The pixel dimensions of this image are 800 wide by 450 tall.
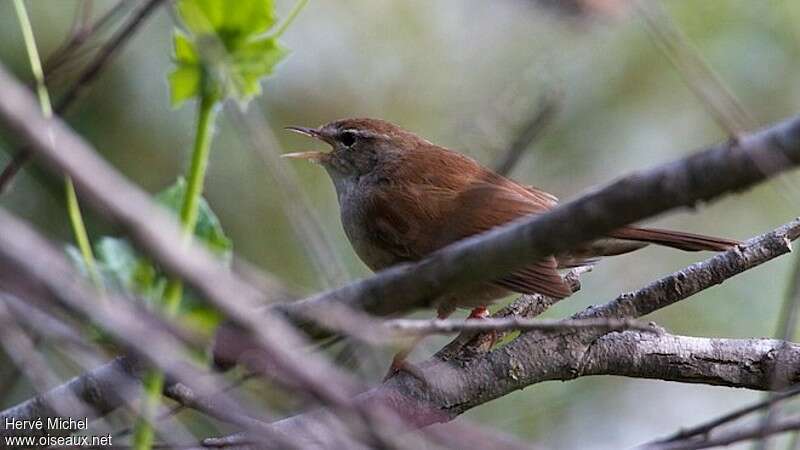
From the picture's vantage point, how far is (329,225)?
21.3 ft

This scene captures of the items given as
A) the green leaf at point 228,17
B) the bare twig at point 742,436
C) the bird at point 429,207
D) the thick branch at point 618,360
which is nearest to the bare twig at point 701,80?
the bare twig at point 742,436

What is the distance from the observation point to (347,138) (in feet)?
17.0

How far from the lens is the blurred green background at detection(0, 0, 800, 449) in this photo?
598 cm

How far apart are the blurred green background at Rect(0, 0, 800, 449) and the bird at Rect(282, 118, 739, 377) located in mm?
736

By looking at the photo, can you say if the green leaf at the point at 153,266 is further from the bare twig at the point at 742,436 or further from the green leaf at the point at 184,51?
the bare twig at the point at 742,436

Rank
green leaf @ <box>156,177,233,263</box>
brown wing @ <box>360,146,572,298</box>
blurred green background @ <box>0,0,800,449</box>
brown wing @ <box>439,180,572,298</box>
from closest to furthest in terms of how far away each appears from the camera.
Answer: green leaf @ <box>156,177,233,263</box>
brown wing @ <box>439,180,572,298</box>
brown wing @ <box>360,146,572,298</box>
blurred green background @ <box>0,0,800,449</box>

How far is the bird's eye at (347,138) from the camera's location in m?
5.18

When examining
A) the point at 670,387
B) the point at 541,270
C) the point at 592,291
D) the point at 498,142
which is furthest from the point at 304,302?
the point at 670,387

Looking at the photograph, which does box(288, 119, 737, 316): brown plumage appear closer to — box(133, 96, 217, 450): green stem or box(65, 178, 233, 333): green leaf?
box(65, 178, 233, 333): green leaf

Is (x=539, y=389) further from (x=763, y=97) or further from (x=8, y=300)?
(x=8, y=300)

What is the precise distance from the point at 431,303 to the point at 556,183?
5.14 metres

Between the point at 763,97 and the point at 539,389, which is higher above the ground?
the point at 763,97

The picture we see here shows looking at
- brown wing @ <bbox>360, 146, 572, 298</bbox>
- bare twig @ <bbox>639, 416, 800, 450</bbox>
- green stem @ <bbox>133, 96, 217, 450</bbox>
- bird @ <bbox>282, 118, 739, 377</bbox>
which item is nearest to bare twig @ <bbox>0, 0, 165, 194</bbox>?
green stem @ <bbox>133, 96, 217, 450</bbox>

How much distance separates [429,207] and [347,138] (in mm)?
839
